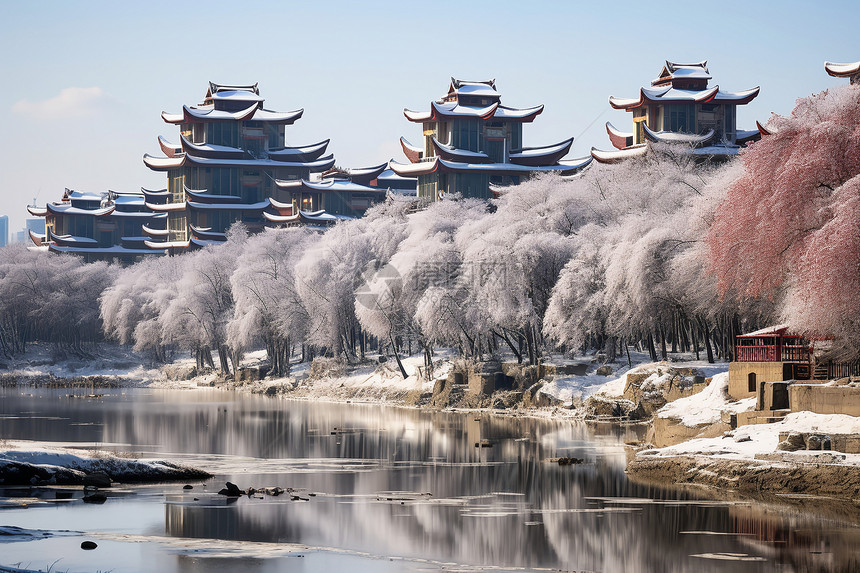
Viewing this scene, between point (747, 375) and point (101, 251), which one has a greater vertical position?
point (101, 251)

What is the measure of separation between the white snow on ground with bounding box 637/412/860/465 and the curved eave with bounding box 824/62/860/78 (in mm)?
39673

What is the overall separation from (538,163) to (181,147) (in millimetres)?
37395

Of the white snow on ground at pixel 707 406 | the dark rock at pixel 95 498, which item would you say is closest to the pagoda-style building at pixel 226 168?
the white snow on ground at pixel 707 406

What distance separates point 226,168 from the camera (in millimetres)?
108812

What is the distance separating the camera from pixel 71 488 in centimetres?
2759

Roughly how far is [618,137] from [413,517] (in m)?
62.0

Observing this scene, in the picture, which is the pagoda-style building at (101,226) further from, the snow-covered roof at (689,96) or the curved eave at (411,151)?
the snow-covered roof at (689,96)

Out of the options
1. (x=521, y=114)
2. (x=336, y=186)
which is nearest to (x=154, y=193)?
(x=336, y=186)

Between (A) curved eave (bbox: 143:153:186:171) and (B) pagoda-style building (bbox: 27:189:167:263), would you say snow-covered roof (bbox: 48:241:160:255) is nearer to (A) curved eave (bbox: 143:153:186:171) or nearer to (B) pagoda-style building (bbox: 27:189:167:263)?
(B) pagoda-style building (bbox: 27:189:167:263)

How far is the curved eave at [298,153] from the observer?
364 ft

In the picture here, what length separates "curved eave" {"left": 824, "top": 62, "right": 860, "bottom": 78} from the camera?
64312mm

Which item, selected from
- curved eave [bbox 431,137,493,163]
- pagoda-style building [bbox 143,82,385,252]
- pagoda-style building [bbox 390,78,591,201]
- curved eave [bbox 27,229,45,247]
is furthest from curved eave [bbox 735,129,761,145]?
curved eave [bbox 27,229,45,247]

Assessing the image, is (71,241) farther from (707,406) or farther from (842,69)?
(707,406)

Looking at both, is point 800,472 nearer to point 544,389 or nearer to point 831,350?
point 831,350
